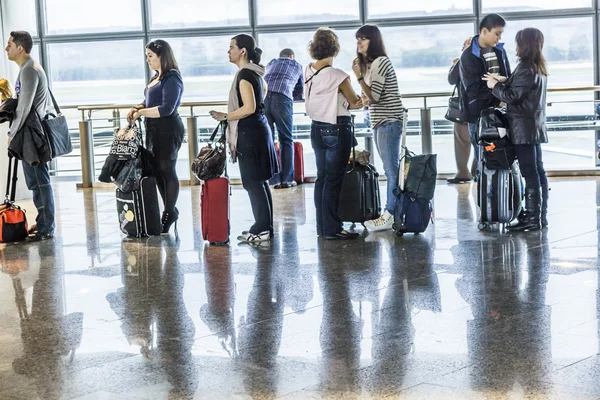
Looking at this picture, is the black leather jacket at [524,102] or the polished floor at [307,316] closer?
the polished floor at [307,316]

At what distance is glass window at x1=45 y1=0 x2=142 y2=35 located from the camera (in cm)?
1527

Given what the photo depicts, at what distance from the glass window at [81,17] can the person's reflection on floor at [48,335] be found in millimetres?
9246

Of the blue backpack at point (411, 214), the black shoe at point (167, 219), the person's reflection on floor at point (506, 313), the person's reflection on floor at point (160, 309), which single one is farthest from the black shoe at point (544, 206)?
the black shoe at point (167, 219)

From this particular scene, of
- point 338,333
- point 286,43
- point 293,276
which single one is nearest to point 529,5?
point 286,43

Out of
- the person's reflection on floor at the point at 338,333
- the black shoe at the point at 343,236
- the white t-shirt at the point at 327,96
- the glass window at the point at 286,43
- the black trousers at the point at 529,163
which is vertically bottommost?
the person's reflection on floor at the point at 338,333

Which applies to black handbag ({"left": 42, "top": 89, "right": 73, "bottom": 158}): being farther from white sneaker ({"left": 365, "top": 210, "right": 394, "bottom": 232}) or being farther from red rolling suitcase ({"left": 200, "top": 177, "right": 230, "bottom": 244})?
white sneaker ({"left": 365, "top": 210, "right": 394, "bottom": 232})

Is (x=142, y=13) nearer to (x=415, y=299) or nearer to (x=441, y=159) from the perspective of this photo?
(x=441, y=159)

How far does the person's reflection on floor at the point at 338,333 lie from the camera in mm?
3895

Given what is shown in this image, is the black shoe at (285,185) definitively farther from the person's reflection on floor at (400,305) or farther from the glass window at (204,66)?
the glass window at (204,66)

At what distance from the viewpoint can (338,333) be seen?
15.3ft

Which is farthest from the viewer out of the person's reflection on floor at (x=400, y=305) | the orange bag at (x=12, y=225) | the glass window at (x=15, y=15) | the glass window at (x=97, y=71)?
the glass window at (x=97, y=71)

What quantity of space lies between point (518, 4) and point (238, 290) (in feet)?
32.4

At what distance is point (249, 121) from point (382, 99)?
110 cm

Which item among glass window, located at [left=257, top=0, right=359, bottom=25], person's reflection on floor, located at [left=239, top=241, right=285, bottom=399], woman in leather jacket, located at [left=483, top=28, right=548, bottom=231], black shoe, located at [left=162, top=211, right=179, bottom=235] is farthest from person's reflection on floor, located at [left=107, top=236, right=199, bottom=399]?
glass window, located at [left=257, top=0, right=359, bottom=25]
